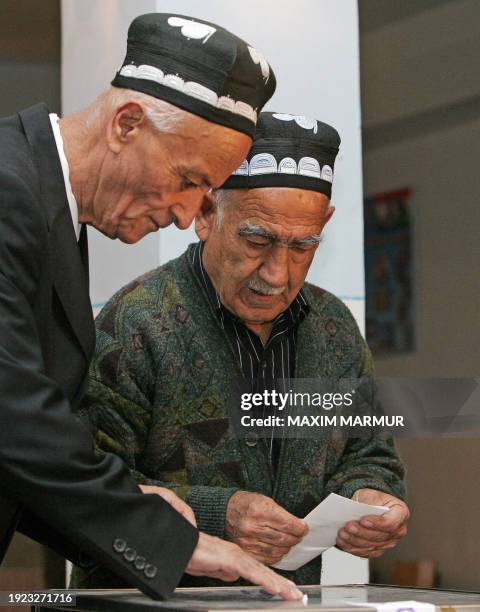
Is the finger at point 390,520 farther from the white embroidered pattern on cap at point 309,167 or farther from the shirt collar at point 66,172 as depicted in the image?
the shirt collar at point 66,172

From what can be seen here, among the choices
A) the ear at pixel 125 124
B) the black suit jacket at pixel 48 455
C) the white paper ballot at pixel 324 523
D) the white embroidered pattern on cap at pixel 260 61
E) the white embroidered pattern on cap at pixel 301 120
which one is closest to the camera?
the black suit jacket at pixel 48 455

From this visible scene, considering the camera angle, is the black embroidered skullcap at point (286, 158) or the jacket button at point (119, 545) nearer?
the jacket button at point (119, 545)

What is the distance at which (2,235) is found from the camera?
65.4 inches

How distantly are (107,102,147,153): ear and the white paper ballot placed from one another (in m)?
0.77

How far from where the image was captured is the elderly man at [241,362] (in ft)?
7.68

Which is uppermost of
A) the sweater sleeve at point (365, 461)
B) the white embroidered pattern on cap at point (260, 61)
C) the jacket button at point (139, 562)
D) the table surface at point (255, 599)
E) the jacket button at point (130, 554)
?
the white embroidered pattern on cap at point (260, 61)

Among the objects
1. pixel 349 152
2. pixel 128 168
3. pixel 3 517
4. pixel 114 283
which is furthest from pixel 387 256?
pixel 3 517

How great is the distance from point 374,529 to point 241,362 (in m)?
0.47

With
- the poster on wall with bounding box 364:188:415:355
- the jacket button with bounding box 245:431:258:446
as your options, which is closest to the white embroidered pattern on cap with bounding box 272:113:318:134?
the poster on wall with bounding box 364:188:415:355

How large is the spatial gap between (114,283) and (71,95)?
18.2 inches

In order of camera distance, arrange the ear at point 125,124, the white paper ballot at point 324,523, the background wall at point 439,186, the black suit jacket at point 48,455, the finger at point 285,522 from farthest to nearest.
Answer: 1. the background wall at point 439,186
2. the finger at point 285,522
3. the white paper ballot at point 324,523
4. the ear at point 125,124
5. the black suit jacket at point 48,455

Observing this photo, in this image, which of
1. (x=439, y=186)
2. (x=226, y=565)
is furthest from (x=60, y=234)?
(x=439, y=186)

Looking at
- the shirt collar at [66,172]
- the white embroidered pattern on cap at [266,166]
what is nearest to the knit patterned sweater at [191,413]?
the white embroidered pattern on cap at [266,166]

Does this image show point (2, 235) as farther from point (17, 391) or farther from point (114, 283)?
point (114, 283)
